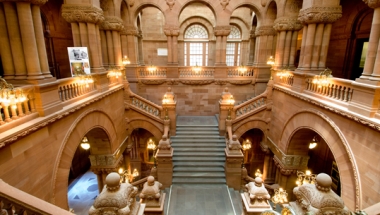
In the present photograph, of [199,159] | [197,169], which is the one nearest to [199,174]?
[197,169]

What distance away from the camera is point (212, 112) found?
14.6 metres

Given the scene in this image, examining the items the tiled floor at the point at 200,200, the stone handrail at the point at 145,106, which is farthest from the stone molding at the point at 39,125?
the tiled floor at the point at 200,200

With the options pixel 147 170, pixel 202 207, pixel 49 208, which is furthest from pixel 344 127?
pixel 147 170

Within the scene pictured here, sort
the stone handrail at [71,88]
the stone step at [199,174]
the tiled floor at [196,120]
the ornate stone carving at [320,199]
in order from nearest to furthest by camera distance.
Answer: the ornate stone carving at [320,199]
the stone handrail at [71,88]
the stone step at [199,174]
the tiled floor at [196,120]

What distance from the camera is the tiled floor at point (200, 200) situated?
8297mm

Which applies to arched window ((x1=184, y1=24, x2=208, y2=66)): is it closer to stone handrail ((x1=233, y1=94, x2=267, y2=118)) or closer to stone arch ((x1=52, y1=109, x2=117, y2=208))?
stone handrail ((x1=233, y1=94, x2=267, y2=118))

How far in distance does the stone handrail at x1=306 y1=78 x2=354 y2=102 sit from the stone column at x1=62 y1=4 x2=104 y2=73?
8.97 meters

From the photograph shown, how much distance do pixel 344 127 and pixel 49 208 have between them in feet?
24.2

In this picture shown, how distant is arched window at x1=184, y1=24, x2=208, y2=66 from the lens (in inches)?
780

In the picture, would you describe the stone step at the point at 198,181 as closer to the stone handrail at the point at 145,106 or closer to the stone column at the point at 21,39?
the stone handrail at the point at 145,106

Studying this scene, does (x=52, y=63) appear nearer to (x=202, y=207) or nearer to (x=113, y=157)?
(x=113, y=157)

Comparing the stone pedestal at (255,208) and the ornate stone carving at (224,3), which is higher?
the ornate stone carving at (224,3)

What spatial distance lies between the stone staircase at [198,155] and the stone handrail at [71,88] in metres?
5.34

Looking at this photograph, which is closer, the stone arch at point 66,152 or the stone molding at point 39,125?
the stone molding at point 39,125
